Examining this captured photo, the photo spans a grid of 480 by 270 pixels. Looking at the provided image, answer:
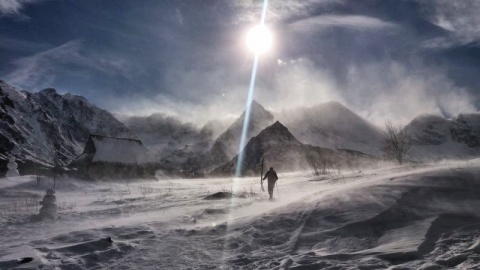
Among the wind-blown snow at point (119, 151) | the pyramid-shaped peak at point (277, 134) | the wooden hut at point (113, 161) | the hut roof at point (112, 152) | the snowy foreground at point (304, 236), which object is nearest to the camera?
the snowy foreground at point (304, 236)

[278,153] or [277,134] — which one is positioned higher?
[277,134]

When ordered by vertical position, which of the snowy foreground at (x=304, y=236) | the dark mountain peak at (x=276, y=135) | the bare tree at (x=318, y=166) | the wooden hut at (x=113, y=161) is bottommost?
the snowy foreground at (x=304, y=236)

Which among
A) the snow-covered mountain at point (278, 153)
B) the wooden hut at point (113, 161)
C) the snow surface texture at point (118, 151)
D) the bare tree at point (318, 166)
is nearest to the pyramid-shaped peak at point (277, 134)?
the snow-covered mountain at point (278, 153)

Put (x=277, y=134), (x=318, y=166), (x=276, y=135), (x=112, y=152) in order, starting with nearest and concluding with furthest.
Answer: (x=318, y=166), (x=112, y=152), (x=276, y=135), (x=277, y=134)

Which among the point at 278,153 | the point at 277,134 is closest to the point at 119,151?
the point at 278,153

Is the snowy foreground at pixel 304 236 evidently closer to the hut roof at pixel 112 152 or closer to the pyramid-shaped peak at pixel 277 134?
the hut roof at pixel 112 152

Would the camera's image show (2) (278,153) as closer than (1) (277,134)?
Yes

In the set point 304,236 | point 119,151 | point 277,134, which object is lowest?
point 304,236

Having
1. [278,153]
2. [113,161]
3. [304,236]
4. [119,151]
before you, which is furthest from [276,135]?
[304,236]

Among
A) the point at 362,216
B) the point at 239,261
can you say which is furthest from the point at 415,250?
the point at 239,261

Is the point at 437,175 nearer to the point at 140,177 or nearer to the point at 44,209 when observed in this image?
the point at 44,209

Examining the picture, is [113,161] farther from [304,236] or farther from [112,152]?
[304,236]

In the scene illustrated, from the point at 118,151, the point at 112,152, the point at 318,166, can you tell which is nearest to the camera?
the point at 318,166

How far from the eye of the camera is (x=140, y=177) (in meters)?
52.1
